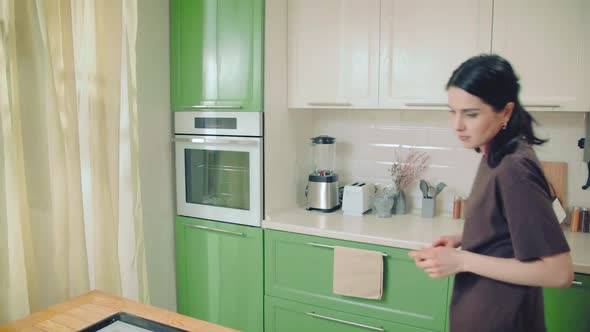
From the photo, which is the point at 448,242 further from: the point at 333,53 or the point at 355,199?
the point at 333,53

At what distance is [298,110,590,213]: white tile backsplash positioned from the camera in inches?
90.5

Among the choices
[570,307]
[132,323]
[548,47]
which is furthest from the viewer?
[548,47]

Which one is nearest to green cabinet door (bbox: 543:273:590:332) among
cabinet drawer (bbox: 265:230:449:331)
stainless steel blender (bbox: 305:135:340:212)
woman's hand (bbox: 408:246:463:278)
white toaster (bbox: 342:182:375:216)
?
cabinet drawer (bbox: 265:230:449:331)

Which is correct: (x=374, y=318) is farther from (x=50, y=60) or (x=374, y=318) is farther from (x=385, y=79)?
(x=50, y=60)

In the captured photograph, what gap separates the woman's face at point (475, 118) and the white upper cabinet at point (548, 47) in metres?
1.02

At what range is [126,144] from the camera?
230 centimetres

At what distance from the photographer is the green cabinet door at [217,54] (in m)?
2.41

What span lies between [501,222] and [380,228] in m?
1.10

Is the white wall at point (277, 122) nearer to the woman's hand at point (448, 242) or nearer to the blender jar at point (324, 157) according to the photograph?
the blender jar at point (324, 157)

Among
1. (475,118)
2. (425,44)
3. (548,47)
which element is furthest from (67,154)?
(548,47)

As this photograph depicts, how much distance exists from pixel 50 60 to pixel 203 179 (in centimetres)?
109

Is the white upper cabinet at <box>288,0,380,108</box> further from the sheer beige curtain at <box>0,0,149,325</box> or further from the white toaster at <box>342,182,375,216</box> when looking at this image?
the sheer beige curtain at <box>0,0,149,325</box>

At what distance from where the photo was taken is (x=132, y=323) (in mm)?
1352

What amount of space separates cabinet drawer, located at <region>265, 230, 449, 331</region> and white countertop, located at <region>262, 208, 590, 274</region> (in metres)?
0.04
